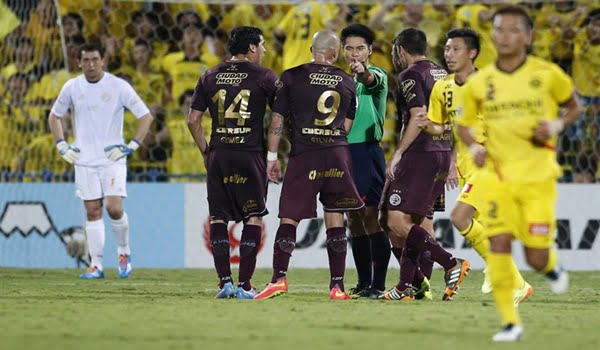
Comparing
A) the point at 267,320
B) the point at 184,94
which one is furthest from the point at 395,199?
the point at 184,94

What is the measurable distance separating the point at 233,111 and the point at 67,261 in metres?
5.38

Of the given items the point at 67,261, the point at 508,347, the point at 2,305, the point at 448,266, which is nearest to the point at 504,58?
the point at 508,347

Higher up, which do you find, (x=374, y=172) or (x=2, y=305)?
(x=374, y=172)

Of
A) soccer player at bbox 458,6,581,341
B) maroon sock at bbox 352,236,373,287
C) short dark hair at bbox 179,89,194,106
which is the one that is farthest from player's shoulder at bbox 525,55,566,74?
short dark hair at bbox 179,89,194,106

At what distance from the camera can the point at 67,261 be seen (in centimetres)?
A: 1389

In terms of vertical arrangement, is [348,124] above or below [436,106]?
below

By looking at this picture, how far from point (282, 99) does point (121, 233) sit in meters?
4.06

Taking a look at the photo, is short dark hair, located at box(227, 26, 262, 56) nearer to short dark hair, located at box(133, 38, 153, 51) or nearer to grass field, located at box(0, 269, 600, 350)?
grass field, located at box(0, 269, 600, 350)

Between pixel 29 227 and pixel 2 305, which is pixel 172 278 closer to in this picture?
pixel 29 227

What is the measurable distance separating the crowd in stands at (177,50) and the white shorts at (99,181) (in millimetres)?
1604

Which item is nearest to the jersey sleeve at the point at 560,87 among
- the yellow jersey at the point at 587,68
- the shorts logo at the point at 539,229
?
the shorts logo at the point at 539,229

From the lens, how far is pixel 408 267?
9.17 m

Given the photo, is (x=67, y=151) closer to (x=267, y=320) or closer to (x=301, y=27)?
(x=301, y=27)

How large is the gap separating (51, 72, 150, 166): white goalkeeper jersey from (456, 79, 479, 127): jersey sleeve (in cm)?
633
